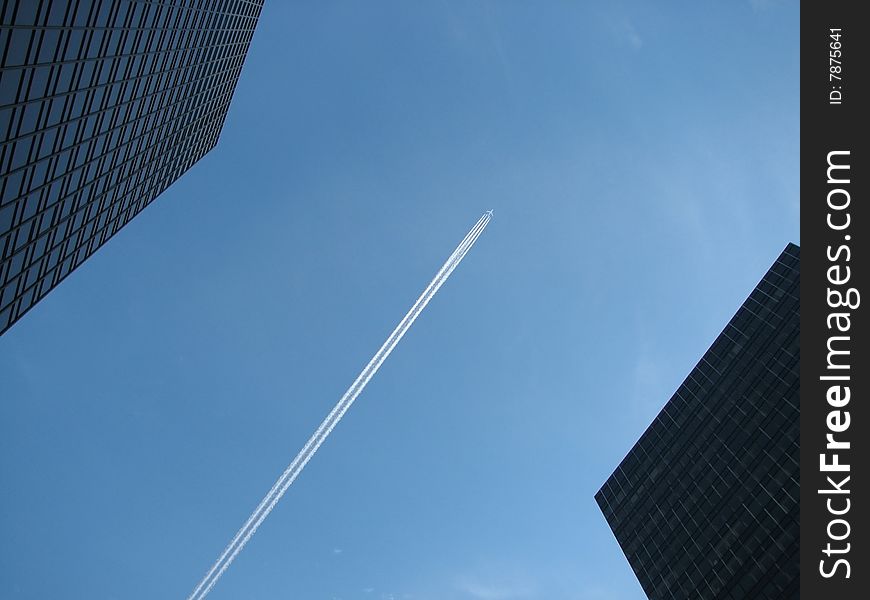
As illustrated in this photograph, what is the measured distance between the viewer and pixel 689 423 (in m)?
79.2

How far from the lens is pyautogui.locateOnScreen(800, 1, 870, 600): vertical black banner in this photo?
32000 mm

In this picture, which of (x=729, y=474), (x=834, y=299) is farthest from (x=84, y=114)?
(x=729, y=474)

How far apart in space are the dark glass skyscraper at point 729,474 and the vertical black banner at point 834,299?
2512 centimetres

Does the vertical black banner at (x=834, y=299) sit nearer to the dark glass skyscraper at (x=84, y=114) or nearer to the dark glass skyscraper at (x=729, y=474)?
the dark glass skyscraper at (x=729, y=474)

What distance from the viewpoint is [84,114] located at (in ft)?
124

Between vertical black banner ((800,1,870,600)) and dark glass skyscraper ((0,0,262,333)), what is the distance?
38.5 metres

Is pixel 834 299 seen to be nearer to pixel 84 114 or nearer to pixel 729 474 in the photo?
pixel 729 474

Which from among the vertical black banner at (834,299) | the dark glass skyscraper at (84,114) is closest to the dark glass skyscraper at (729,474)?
the vertical black banner at (834,299)

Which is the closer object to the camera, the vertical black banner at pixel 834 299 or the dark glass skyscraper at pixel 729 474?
the vertical black banner at pixel 834 299

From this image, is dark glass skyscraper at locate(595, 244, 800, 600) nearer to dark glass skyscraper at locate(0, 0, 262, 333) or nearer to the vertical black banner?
the vertical black banner

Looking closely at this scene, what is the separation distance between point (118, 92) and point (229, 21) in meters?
24.7

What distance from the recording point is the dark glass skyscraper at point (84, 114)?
1180 inches

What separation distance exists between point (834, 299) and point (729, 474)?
38.0 m

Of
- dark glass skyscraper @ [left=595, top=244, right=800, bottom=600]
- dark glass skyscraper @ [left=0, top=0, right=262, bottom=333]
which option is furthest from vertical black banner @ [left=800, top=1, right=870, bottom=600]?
dark glass skyscraper @ [left=0, top=0, right=262, bottom=333]
